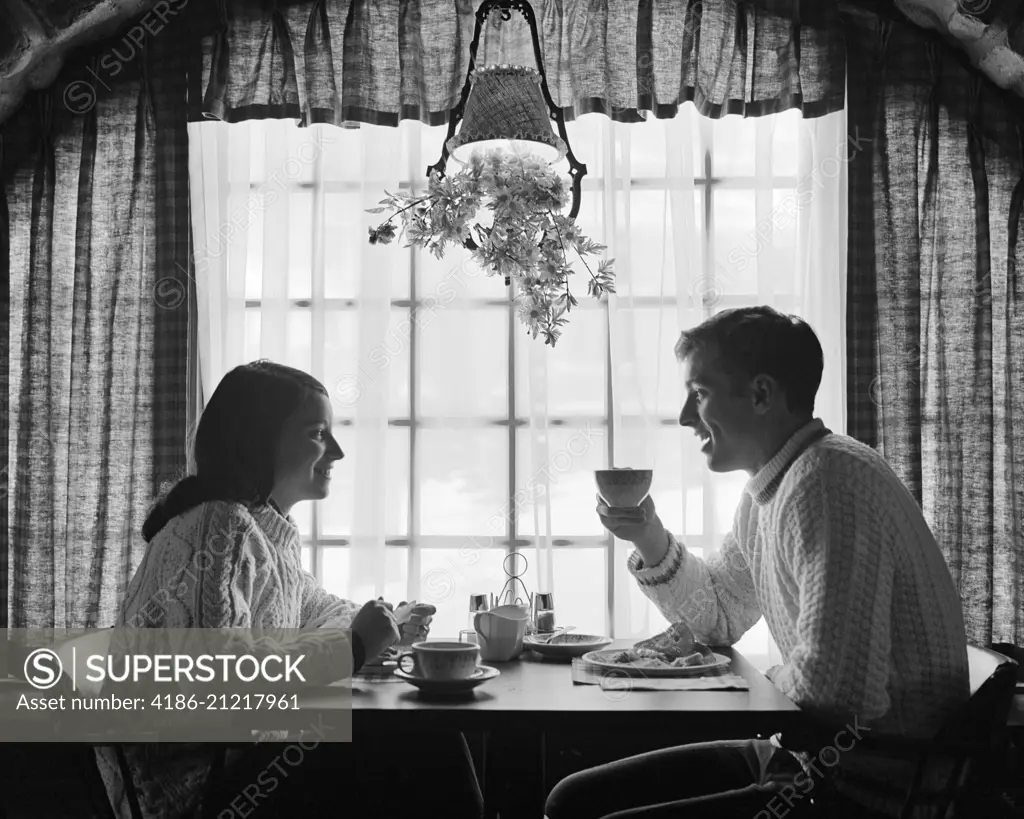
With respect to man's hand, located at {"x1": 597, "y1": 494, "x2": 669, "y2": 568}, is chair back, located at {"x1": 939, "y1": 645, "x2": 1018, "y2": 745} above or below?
below

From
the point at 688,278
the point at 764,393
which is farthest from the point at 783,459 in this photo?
the point at 688,278

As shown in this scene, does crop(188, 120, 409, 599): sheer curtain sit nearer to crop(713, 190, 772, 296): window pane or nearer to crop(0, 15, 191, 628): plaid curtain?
crop(0, 15, 191, 628): plaid curtain

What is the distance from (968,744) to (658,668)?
577mm

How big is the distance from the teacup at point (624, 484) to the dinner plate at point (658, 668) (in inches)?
14.4

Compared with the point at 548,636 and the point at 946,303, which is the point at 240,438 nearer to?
the point at 548,636

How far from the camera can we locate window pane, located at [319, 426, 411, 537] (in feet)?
10.8

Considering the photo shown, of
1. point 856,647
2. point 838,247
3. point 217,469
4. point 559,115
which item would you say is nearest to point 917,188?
point 838,247

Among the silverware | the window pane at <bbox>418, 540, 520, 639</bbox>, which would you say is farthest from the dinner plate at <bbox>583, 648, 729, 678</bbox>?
the window pane at <bbox>418, 540, 520, 639</bbox>

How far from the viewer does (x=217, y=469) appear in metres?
2.17

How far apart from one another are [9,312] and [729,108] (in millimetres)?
2533

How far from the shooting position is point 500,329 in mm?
3342

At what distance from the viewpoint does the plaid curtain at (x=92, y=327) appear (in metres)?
3.17

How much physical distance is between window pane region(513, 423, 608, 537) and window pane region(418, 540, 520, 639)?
17 centimetres

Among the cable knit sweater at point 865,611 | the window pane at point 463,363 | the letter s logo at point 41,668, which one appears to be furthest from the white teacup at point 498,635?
the letter s logo at point 41,668
